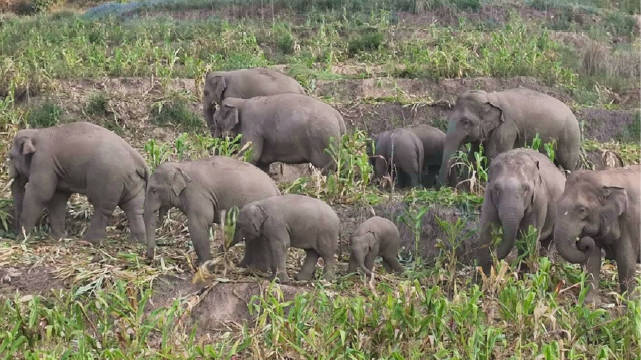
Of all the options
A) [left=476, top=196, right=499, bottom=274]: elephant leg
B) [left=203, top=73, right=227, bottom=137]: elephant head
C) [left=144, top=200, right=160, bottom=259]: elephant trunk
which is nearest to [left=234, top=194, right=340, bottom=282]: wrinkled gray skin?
[left=144, top=200, right=160, bottom=259]: elephant trunk

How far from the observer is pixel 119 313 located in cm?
820

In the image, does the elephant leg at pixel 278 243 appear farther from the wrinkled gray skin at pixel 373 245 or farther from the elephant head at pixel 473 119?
the elephant head at pixel 473 119

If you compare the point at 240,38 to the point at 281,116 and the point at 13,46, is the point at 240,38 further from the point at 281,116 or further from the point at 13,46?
the point at 281,116

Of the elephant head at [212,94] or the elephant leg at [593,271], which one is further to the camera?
the elephant head at [212,94]

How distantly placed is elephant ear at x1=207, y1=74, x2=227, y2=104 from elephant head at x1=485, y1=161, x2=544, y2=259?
474cm

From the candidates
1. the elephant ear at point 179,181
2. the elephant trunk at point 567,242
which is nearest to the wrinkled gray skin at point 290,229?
the elephant ear at point 179,181

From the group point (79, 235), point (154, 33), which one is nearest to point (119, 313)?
point (79, 235)

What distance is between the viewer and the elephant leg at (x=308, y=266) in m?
9.48

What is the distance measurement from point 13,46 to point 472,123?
8.34m

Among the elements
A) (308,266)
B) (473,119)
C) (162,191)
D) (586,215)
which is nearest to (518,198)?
(586,215)

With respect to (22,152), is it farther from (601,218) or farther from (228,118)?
(601,218)

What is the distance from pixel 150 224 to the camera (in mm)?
9445

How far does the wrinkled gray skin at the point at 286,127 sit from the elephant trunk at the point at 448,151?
1.38 m

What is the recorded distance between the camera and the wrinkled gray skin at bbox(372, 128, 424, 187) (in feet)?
44.4
